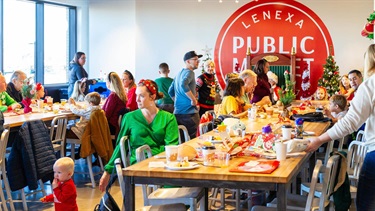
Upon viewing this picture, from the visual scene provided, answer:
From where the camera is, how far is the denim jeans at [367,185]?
3.66 meters

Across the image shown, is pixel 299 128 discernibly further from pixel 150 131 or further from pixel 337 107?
pixel 337 107

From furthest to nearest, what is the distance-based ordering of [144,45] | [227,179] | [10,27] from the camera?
1. [144,45]
2. [10,27]
3. [227,179]

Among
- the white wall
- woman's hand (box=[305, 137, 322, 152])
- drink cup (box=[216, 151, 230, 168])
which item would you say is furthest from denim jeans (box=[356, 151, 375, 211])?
the white wall

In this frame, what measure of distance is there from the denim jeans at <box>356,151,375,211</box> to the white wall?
9720 mm

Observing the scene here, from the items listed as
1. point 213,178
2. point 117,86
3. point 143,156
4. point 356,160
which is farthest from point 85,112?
point 213,178

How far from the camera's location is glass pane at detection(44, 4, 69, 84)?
1309cm

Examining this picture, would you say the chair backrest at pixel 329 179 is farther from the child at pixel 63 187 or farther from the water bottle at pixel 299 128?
the child at pixel 63 187

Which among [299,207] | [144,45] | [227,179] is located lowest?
[299,207]

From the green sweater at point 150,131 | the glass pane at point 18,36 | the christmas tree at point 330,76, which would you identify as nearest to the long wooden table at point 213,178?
the green sweater at point 150,131

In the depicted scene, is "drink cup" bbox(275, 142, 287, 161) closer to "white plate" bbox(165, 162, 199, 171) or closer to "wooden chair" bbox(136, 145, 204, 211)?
"white plate" bbox(165, 162, 199, 171)

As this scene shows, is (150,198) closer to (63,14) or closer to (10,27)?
(10,27)

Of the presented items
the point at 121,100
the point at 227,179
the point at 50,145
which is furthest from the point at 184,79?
the point at 227,179

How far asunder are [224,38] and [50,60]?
383 centimetres

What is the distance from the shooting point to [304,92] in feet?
42.1
